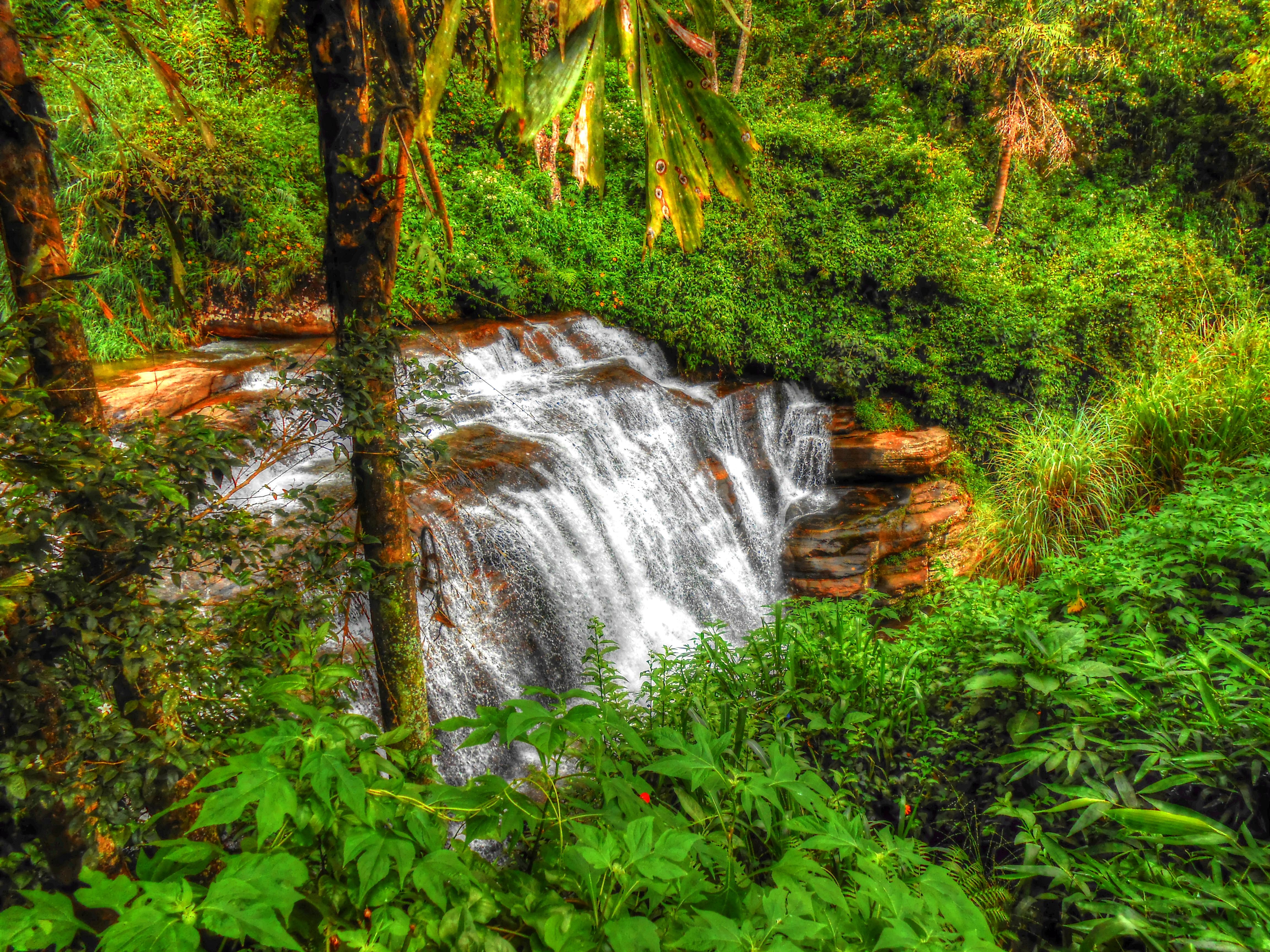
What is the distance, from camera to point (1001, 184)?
1165cm

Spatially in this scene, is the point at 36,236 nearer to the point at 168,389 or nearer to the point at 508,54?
the point at 508,54

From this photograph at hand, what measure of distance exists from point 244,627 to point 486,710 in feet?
3.72

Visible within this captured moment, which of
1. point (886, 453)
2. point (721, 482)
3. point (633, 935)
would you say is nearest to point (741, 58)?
point (886, 453)

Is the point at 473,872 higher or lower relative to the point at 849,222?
→ lower

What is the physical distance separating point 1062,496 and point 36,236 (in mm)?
6653

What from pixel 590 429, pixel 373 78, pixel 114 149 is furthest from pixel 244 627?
pixel 114 149

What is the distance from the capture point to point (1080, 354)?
9.58m

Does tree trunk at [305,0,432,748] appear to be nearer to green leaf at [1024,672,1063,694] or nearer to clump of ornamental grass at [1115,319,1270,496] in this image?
green leaf at [1024,672,1063,694]

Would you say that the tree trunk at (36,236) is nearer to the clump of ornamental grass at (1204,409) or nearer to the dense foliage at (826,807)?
the dense foliage at (826,807)

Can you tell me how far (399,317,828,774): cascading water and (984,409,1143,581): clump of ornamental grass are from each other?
90.5 inches

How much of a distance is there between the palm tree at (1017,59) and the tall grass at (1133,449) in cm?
616

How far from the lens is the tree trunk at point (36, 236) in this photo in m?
1.73

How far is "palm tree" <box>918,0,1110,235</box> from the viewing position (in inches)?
396

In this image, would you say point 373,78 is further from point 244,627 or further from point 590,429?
point 590,429
